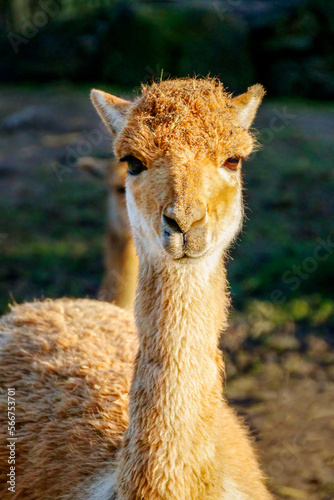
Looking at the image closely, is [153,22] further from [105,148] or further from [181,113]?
[181,113]

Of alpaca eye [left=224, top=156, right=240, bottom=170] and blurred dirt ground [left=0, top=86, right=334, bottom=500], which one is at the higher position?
blurred dirt ground [left=0, top=86, right=334, bottom=500]

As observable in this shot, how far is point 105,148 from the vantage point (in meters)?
11.8

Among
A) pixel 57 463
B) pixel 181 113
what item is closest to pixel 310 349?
pixel 57 463

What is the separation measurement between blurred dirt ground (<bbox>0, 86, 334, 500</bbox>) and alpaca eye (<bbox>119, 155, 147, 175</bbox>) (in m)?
2.69

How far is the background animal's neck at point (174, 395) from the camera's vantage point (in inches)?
94.9

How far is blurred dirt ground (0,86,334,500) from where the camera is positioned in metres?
4.78

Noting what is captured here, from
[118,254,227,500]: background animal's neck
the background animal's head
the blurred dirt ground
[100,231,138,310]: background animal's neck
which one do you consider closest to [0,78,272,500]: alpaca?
[118,254,227,500]: background animal's neck

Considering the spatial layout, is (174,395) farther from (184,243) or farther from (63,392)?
(63,392)

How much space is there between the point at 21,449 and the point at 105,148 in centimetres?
914

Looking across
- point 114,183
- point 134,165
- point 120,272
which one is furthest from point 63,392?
point 114,183

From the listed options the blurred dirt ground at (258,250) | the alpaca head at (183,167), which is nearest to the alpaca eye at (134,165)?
the alpaca head at (183,167)

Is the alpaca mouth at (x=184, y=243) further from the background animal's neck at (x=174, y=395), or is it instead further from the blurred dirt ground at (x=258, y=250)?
the blurred dirt ground at (x=258, y=250)

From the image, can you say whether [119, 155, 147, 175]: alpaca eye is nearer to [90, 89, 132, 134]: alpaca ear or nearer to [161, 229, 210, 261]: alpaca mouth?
[90, 89, 132, 134]: alpaca ear

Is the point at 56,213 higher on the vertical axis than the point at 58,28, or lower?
lower
